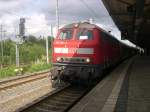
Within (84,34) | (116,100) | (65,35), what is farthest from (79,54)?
(116,100)

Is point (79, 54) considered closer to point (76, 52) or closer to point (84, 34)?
point (76, 52)

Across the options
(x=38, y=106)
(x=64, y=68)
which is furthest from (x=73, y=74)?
(x=38, y=106)

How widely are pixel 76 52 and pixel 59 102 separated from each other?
3.37 metres

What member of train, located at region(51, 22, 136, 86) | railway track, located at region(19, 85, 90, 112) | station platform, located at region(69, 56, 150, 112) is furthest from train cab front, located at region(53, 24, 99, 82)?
station platform, located at region(69, 56, 150, 112)

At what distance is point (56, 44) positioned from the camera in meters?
17.0

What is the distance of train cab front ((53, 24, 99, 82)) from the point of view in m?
15.9

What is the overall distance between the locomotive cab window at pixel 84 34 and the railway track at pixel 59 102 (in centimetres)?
232

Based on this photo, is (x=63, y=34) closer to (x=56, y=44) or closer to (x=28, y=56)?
(x=56, y=44)

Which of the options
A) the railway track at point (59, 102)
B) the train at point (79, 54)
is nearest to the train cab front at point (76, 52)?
the train at point (79, 54)

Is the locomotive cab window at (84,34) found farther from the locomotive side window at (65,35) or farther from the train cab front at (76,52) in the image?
the locomotive side window at (65,35)

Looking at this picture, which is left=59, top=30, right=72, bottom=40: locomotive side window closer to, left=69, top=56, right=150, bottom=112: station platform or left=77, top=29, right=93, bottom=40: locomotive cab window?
left=77, top=29, right=93, bottom=40: locomotive cab window

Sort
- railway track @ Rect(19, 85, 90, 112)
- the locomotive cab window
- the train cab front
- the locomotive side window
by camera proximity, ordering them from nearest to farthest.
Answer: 1. railway track @ Rect(19, 85, 90, 112)
2. the train cab front
3. the locomotive cab window
4. the locomotive side window

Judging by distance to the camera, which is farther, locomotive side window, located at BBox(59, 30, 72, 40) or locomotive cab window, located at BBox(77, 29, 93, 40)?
locomotive side window, located at BBox(59, 30, 72, 40)

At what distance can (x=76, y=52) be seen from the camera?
1633 cm
